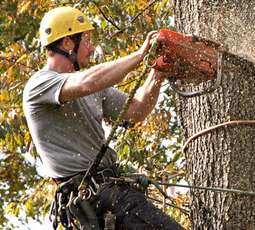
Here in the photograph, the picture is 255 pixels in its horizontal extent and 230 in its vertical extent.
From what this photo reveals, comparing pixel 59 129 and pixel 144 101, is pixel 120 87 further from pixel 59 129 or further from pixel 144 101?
pixel 59 129

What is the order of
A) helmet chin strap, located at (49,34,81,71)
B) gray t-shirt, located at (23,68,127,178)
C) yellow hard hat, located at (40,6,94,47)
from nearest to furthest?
gray t-shirt, located at (23,68,127,178), helmet chin strap, located at (49,34,81,71), yellow hard hat, located at (40,6,94,47)

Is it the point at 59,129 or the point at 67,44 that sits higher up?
the point at 67,44

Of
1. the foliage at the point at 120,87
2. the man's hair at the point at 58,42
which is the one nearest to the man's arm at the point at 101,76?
the man's hair at the point at 58,42

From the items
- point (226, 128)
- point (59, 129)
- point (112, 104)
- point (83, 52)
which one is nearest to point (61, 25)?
point (83, 52)

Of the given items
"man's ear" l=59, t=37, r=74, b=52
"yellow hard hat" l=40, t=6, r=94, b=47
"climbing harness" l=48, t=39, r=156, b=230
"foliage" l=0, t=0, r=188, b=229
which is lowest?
"climbing harness" l=48, t=39, r=156, b=230

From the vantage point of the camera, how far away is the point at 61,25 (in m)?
4.91

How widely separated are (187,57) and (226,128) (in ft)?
1.33

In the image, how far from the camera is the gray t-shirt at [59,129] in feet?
14.7

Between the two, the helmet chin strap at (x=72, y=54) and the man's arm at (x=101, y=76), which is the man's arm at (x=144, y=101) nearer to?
the helmet chin strap at (x=72, y=54)

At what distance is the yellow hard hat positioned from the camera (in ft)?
16.0

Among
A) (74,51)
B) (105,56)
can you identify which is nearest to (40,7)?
(105,56)

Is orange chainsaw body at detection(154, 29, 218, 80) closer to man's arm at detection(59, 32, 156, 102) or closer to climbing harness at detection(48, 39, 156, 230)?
man's arm at detection(59, 32, 156, 102)

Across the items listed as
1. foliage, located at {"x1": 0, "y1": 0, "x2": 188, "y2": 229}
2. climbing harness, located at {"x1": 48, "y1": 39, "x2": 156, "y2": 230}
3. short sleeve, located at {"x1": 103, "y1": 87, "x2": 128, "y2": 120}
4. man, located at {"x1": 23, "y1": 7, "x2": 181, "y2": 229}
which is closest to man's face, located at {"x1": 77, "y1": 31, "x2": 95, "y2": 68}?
man, located at {"x1": 23, "y1": 7, "x2": 181, "y2": 229}

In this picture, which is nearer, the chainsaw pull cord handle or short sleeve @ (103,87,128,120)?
Answer: the chainsaw pull cord handle
